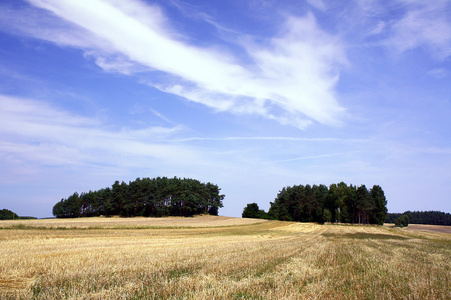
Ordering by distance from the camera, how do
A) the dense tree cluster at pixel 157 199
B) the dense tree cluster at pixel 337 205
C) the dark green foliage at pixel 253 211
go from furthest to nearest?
the dark green foliage at pixel 253 211 → the dense tree cluster at pixel 157 199 → the dense tree cluster at pixel 337 205

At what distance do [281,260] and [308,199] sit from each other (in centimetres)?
10166

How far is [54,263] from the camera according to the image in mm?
10500

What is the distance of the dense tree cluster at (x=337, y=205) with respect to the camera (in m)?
96.1

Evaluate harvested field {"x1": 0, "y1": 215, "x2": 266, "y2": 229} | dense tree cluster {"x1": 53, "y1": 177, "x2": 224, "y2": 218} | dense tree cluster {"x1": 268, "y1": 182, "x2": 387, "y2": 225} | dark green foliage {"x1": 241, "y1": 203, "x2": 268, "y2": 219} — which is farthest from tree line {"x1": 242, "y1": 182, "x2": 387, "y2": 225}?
harvested field {"x1": 0, "y1": 215, "x2": 266, "y2": 229}

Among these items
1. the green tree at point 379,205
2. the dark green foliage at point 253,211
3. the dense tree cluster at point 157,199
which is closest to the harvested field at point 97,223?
the dense tree cluster at point 157,199

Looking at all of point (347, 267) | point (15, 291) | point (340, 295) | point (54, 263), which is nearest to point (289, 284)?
point (340, 295)

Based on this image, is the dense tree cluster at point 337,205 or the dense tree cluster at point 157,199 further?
the dense tree cluster at point 157,199

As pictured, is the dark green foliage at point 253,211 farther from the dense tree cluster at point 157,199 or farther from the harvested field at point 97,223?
the harvested field at point 97,223

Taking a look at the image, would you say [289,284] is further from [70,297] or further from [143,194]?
[143,194]

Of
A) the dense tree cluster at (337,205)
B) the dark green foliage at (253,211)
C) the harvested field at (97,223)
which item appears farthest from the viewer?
the dark green foliage at (253,211)

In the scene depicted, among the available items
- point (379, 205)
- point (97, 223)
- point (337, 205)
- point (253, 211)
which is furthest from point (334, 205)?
point (97, 223)

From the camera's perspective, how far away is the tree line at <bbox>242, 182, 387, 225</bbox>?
316ft

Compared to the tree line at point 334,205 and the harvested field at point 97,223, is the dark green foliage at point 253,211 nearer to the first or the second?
the tree line at point 334,205

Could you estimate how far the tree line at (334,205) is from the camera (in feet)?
316
